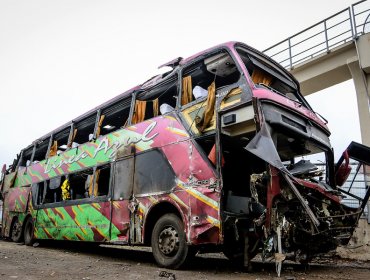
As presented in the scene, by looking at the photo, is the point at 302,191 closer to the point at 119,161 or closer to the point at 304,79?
the point at 119,161

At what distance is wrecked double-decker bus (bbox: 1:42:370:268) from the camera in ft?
15.5

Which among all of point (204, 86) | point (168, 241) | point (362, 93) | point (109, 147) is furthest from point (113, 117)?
point (362, 93)

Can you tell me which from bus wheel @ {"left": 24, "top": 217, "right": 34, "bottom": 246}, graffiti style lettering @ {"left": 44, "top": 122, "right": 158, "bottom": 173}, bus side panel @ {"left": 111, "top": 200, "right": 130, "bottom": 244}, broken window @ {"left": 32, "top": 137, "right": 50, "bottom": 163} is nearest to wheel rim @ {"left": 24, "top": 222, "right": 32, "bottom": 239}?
bus wheel @ {"left": 24, "top": 217, "right": 34, "bottom": 246}

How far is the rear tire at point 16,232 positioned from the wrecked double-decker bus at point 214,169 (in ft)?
13.2

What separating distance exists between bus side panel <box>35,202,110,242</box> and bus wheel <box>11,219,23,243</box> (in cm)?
162

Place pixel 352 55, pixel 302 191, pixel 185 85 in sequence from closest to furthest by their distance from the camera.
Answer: pixel 302 191 < pixel 185 85 < pixel 352 55

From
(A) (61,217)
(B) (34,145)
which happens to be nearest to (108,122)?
(A) (61,217)

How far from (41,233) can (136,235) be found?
5.25 meters

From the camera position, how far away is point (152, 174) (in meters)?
6.29

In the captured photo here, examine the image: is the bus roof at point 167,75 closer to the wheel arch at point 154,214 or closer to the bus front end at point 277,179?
the bus front end at point 277,179

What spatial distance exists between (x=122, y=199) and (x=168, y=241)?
167cm

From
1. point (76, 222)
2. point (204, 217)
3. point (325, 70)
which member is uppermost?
point (325, 70)

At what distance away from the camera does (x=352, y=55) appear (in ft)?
39.6

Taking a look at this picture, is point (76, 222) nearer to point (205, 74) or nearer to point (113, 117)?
point (113, 117)
